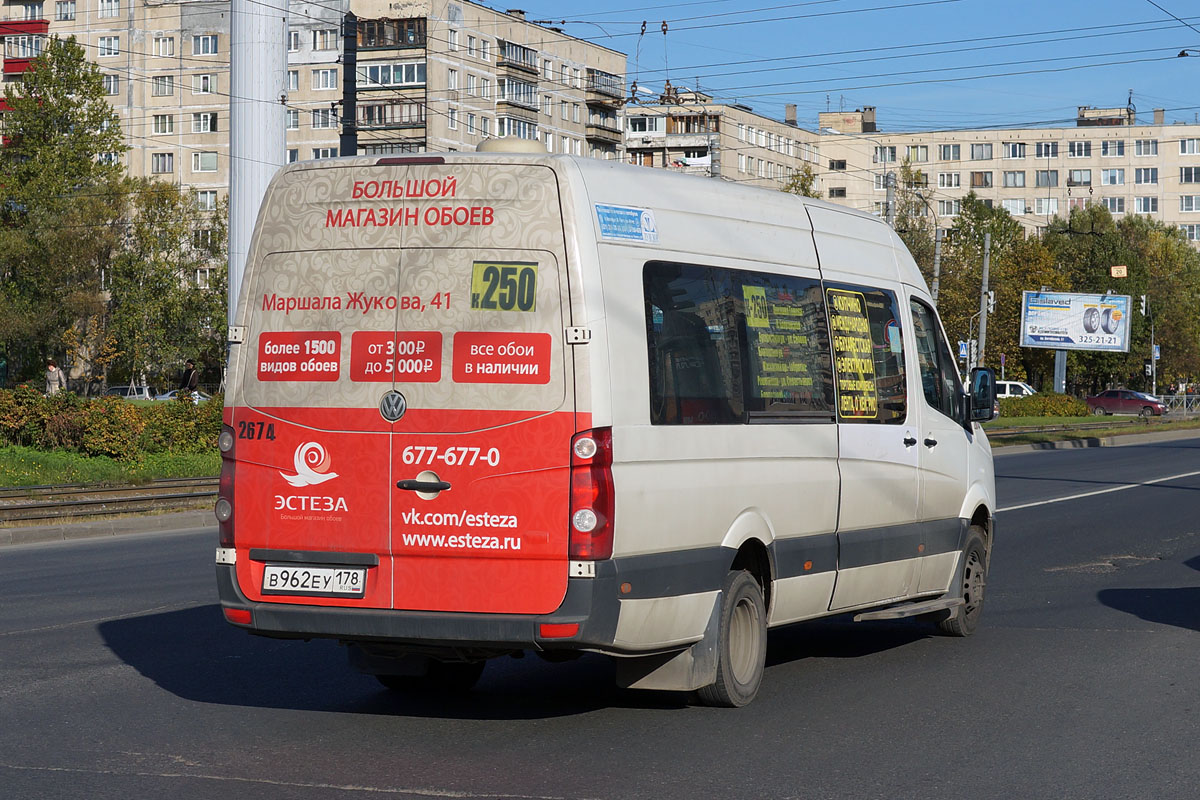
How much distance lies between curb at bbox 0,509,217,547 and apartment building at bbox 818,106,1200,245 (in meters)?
114

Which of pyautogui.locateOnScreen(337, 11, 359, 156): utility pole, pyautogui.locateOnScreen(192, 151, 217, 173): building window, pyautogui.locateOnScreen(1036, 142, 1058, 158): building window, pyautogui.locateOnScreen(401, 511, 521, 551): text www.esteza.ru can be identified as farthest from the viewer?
pyautogui.locateOnScreen(1036, 142, 1058, 158): building window

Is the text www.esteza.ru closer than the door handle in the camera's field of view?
Yes

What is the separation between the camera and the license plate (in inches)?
272

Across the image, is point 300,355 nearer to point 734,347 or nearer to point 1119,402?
point 734,347

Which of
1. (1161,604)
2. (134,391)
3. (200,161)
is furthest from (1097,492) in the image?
(200,161)

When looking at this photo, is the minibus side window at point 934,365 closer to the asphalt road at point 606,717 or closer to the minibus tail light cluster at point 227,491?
the asphalt road at point 606,717

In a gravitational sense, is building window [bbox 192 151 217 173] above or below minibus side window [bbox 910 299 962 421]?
above

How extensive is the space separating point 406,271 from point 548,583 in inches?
59.8

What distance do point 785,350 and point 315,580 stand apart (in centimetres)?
264

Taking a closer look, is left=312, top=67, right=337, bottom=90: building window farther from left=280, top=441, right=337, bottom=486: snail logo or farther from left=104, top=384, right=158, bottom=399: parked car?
left=280, top=441, right=337, bottom=486: snail logo

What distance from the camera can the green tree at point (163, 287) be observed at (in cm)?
6269

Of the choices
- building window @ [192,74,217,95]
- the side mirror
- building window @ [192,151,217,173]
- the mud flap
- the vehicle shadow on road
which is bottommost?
the vehicle shadow on road

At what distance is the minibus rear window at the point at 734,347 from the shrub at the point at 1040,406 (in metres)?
58.9

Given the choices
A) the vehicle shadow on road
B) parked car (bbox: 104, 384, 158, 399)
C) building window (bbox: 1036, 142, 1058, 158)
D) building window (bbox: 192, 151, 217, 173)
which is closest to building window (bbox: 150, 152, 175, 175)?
building window (bbox: 192, 151, 217, 173)
